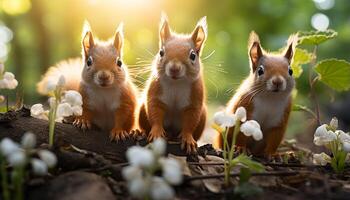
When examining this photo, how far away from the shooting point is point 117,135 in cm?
381

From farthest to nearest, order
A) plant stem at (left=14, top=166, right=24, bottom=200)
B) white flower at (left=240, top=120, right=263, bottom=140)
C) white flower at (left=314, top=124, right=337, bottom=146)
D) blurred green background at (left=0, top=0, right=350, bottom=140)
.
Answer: blurred green background at (left=0, top=0, right=350, bottom=140) < white flower at (left=314, top=124, right=337, bottom=146) < white flower at (left=240, top=120, right=263, bottom=140) < plant stem at (left=14, top=166, right=24, bottom=200)

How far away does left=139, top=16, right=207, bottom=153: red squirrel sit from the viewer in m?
3.90

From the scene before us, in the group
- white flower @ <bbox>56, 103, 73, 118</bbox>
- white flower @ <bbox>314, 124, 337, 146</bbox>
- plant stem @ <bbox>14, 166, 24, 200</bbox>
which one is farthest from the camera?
white flower @ <bbox>314, 124, 337, 146</bbox>

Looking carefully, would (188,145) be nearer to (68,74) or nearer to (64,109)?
(64,109)

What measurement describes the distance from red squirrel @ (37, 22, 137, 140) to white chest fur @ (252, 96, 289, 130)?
938 mm

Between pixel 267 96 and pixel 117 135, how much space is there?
119 centimetres

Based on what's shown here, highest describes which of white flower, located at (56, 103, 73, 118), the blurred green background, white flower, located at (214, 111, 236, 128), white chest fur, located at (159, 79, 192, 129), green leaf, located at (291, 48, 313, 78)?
the blurred green background

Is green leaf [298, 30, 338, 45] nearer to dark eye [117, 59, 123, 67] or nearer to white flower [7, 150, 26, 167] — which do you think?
dark eye [117, 59, 123, 67]

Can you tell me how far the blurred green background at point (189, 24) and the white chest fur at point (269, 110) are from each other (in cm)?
447

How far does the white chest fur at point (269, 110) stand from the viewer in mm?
4148

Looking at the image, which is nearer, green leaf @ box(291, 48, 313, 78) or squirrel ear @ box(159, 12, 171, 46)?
squirrel ear @ box(159, 12, 171, 46)

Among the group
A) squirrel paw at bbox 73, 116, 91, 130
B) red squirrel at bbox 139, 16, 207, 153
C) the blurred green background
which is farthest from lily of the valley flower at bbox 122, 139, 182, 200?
the blurred green background

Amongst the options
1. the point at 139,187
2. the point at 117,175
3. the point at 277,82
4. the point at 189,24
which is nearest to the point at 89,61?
the point at 117,175

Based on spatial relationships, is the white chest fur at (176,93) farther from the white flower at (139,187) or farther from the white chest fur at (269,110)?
the white flower at (139,187)
